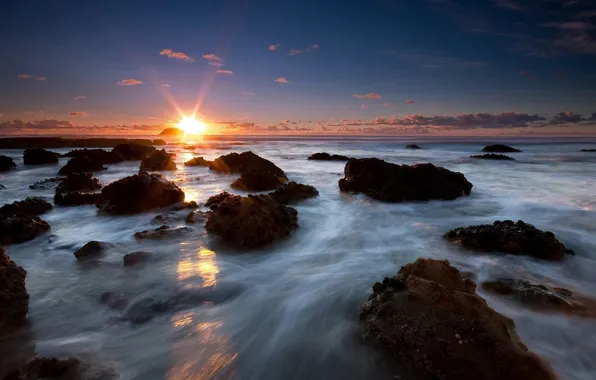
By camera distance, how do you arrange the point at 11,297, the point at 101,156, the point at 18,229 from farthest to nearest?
the point at 101,156 → the point at 18,229 → the point at 11,297

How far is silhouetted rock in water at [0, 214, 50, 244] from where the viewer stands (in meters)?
5.23

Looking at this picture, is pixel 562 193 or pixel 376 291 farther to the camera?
pixel 562 193

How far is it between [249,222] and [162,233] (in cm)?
151

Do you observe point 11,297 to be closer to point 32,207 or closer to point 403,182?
point 32,207

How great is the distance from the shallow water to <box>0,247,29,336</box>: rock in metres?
0.16

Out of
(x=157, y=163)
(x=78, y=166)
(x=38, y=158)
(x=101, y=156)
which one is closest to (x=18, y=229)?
(x=78, y=166)

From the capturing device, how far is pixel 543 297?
344 cm

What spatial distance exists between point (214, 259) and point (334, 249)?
1836 mm

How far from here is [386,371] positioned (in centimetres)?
248

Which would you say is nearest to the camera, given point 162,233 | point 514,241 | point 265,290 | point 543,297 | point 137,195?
point 543,297

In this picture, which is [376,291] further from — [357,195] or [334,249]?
[357,195]

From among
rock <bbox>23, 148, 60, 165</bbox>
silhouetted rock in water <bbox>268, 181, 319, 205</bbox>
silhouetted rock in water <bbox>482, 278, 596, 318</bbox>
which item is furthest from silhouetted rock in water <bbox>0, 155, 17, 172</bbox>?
silhouetted rock in water <bbox>482, 278, 596, 318</bbox>

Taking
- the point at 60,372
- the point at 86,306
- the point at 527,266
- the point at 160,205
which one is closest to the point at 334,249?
the point at 527,266

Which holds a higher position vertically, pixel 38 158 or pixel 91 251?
pixel 38 158
